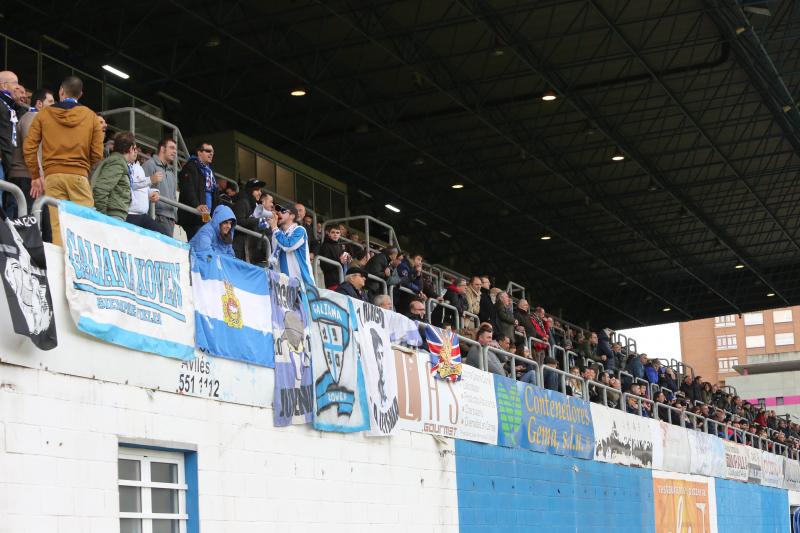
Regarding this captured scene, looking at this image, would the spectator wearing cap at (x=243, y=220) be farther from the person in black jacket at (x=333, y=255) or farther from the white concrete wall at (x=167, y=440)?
the person in black jacket at (x=333, y=255)

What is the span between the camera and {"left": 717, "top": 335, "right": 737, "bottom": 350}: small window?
175625 millimetres

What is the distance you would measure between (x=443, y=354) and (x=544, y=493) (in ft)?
13.5

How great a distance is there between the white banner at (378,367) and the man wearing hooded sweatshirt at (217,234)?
8.54 feet

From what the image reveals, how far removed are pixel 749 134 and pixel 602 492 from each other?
49.9 ft

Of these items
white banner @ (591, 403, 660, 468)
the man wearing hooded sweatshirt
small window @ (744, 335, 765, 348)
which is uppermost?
small window @ (744, 335, 765, 348)

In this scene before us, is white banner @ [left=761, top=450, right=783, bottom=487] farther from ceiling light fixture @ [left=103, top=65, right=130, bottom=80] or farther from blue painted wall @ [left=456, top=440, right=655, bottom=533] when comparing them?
ceiling light fixture @ [left=103, top=65, right=130, bottom=80]

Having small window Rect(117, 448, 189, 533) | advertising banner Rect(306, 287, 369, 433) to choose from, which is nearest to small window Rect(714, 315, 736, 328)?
advertising banner Rect(306, 287, 369, 433)

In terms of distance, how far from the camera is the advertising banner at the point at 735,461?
33375mm

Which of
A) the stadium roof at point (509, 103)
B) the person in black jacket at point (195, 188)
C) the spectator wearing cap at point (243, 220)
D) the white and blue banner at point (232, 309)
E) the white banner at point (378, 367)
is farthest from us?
the stadium roof at point (509, 103)

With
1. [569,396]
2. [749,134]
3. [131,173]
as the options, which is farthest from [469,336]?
[749,134]

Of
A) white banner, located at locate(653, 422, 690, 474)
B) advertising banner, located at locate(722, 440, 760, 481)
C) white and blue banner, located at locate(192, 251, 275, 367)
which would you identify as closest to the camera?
Answer: white and blue banner, located at locate(192, 251, 275, 367)

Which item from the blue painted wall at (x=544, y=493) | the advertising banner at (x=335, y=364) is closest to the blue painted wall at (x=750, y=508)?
the blue painted wall at (x=544, y=493)

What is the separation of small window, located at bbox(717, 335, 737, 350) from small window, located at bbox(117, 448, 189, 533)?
563ft

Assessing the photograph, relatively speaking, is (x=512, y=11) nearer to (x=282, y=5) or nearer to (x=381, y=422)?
(x=282, y=5)
